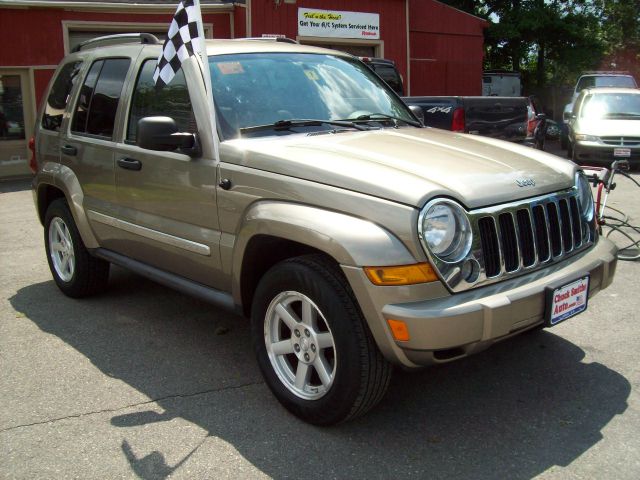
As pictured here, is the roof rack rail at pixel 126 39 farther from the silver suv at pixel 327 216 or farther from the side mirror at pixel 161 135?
the side mirror at pixel 161 135

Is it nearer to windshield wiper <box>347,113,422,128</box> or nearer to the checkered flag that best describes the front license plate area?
windshield wiper <box>347,113,422,128</box>

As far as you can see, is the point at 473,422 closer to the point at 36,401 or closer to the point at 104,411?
the point at 104,411

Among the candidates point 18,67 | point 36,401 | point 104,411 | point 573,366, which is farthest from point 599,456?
point 18,67

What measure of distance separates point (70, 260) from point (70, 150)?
92cm

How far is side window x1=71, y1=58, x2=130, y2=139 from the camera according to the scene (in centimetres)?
472

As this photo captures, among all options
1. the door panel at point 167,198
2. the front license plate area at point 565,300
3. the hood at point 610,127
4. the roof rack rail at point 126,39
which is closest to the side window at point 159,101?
the door panel at point 167,198

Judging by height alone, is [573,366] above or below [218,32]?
below

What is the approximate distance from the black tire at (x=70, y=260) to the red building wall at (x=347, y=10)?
40.3 ft

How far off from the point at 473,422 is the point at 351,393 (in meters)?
0.71

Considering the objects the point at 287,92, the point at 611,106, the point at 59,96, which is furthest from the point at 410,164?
the point at 611,106

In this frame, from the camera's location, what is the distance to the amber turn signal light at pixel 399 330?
9.51ft

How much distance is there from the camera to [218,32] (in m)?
16.8

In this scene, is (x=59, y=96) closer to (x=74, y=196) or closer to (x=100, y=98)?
(x=100, y=98)

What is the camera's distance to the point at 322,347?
3.30 m
